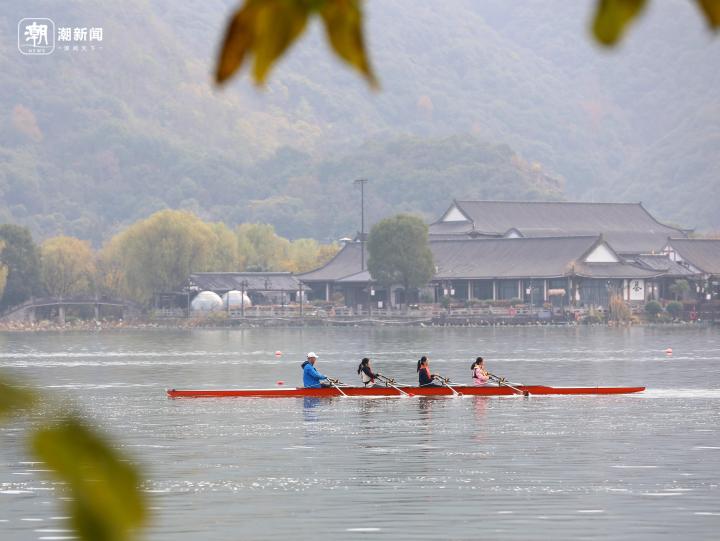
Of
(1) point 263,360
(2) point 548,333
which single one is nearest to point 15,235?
(2) point 548,333

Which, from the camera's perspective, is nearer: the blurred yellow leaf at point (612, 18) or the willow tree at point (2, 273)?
the blurred yellow leaf at point (612, 18)

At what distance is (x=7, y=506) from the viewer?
20.0m

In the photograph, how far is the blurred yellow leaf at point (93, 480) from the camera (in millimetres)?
1294

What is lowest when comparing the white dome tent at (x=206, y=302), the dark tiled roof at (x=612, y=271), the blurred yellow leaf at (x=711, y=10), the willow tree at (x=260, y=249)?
the blurred yellow leaf at (x=711, y=10)

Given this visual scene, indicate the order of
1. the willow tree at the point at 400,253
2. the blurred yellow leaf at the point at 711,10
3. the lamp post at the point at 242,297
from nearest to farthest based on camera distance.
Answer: the blurred yellow leaf at the point at 711,10
the willow tree at the point at 400,253
the lamp post at the point at 242,297

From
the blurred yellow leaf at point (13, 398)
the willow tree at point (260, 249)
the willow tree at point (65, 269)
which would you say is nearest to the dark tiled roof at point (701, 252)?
the willow tree at point (260, 249)

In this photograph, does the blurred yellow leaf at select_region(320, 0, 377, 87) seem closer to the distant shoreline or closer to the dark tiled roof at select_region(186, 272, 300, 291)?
the distant shoreline

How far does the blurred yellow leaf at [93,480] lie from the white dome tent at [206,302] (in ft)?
400

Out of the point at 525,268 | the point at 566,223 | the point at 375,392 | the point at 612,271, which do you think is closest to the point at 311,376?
the point at 375,392

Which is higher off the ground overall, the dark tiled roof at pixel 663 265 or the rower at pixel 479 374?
the dark tiled roof at pixel 663 265

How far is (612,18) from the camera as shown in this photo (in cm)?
131

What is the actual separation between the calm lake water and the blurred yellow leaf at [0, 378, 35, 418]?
0.47ft

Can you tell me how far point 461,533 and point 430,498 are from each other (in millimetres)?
3148

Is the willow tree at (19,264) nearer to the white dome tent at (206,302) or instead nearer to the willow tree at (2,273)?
the willow tree at (2,273)
